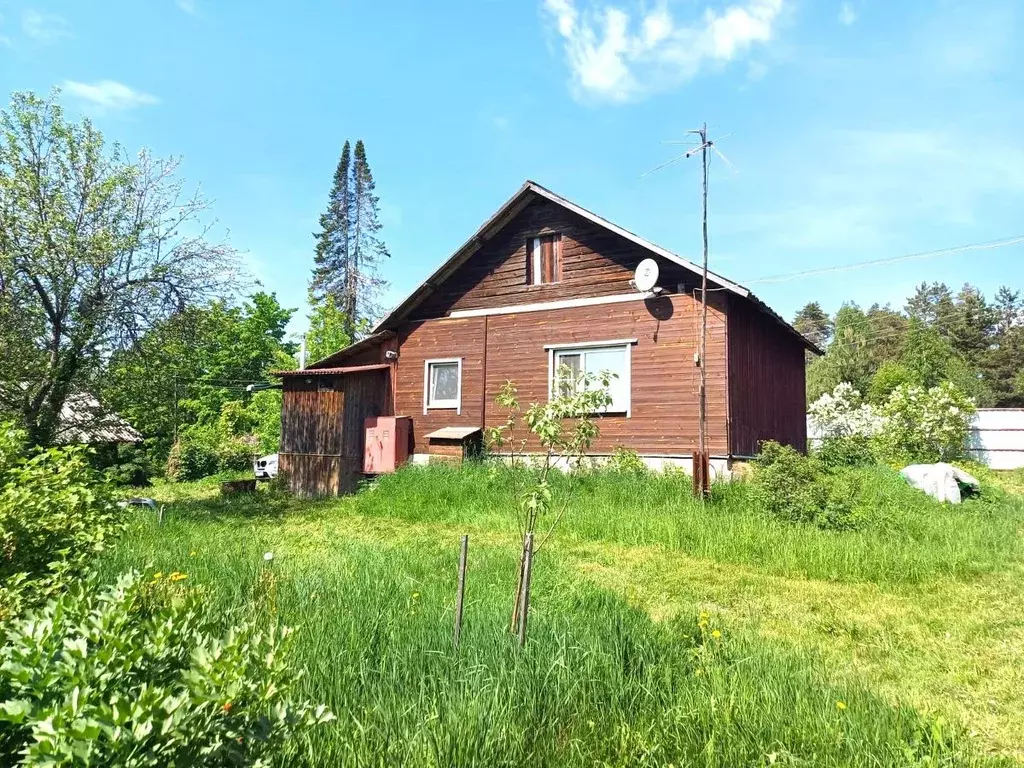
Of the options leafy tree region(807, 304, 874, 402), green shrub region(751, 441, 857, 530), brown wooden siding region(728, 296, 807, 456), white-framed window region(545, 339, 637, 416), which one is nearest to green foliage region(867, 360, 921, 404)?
leafy tree region(807, 304, 874, 402)

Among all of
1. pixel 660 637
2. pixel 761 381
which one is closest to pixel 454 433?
pixel 761 381

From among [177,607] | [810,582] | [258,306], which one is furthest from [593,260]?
[258,306]

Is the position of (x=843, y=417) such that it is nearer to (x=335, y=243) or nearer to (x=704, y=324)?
(x=704, y=324)

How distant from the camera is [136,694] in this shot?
1957 mm

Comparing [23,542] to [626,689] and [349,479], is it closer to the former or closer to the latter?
[626,689]

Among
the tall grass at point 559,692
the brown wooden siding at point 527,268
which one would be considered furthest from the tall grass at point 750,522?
the brown wooden siding at point 527,268

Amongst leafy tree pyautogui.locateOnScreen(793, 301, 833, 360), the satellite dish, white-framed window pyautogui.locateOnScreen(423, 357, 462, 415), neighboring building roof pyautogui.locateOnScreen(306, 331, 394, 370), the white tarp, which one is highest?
leafy tree pyautogui.locateOnScreen(793, 301, 833, 360)

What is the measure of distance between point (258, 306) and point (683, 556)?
42038 mm

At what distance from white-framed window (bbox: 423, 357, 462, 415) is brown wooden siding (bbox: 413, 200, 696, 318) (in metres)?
1.36

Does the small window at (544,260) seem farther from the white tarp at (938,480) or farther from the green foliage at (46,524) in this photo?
the green foliage at (46,524)

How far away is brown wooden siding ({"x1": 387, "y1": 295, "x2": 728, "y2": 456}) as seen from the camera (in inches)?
512

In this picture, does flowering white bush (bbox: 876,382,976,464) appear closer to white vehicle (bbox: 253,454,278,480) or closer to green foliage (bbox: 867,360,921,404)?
green foliage (bbox: 867,360,921,404)

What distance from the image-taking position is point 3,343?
11.3 m

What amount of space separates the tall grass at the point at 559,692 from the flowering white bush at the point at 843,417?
25.6 meters
